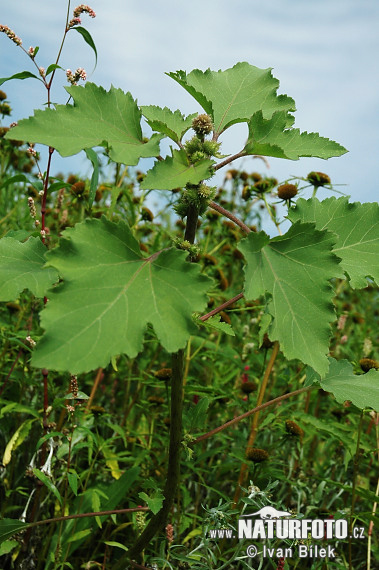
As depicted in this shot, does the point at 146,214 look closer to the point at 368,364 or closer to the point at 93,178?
the point at 93,178

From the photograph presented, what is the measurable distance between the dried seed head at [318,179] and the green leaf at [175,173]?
1.46 meters

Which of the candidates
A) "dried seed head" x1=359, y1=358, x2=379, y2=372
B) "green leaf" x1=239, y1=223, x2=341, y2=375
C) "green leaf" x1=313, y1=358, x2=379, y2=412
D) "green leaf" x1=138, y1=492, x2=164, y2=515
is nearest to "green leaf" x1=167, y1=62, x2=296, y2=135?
"green leaf" x1=239, y1=223, x2=341, y2=375

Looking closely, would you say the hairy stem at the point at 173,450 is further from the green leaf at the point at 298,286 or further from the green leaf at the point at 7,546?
the green leaf at the point at 7,546

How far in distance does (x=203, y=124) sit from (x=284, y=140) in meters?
0.17

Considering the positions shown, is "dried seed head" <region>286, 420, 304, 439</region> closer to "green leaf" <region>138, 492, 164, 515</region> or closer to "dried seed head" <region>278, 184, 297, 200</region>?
"green leaf" <region>138, 492, 164, 515</region>

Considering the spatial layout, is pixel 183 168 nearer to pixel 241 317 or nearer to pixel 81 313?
pixel 81 313

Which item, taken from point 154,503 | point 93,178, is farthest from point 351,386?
point 93,178

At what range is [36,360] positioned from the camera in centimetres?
75

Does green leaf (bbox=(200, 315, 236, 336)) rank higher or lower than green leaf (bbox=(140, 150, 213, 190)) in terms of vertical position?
lower

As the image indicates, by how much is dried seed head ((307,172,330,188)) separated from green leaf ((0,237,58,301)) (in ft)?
4.70

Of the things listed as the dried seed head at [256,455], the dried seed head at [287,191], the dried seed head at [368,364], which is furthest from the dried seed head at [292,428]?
the dried seed head at [287,191]

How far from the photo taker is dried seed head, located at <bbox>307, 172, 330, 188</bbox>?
7.50 feet

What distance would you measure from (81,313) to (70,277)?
0.07m

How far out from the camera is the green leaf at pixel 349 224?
1163 millimetres
